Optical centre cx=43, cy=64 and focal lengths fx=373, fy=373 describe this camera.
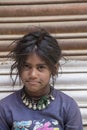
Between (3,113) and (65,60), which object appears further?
(65,60)

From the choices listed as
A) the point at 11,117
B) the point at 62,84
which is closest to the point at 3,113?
the point at 11,117

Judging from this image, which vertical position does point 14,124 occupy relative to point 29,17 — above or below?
below

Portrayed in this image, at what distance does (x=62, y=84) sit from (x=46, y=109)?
808 millimetres

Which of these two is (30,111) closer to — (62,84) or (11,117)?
(11,117)

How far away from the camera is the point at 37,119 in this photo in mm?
2619

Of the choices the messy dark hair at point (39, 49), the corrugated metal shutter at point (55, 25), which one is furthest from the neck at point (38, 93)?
the corrugated metal shutter at point (55, 25)

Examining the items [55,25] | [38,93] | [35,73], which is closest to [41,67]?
[35,73]

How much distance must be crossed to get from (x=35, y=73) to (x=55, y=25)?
3.68ft

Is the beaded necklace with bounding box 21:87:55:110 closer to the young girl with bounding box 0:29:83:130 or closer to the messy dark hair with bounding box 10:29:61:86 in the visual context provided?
the young girl with bounding box 0:29:83:130

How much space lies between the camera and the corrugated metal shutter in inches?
136

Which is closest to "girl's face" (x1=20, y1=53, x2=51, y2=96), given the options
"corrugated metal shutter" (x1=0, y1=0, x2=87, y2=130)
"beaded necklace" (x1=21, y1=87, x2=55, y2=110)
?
"beaded necklace" (x1=21, y1=87, x2=55, y2=110)

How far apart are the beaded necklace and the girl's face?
11 cm

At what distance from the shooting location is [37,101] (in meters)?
2.67

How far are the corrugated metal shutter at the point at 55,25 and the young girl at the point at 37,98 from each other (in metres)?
0.74
